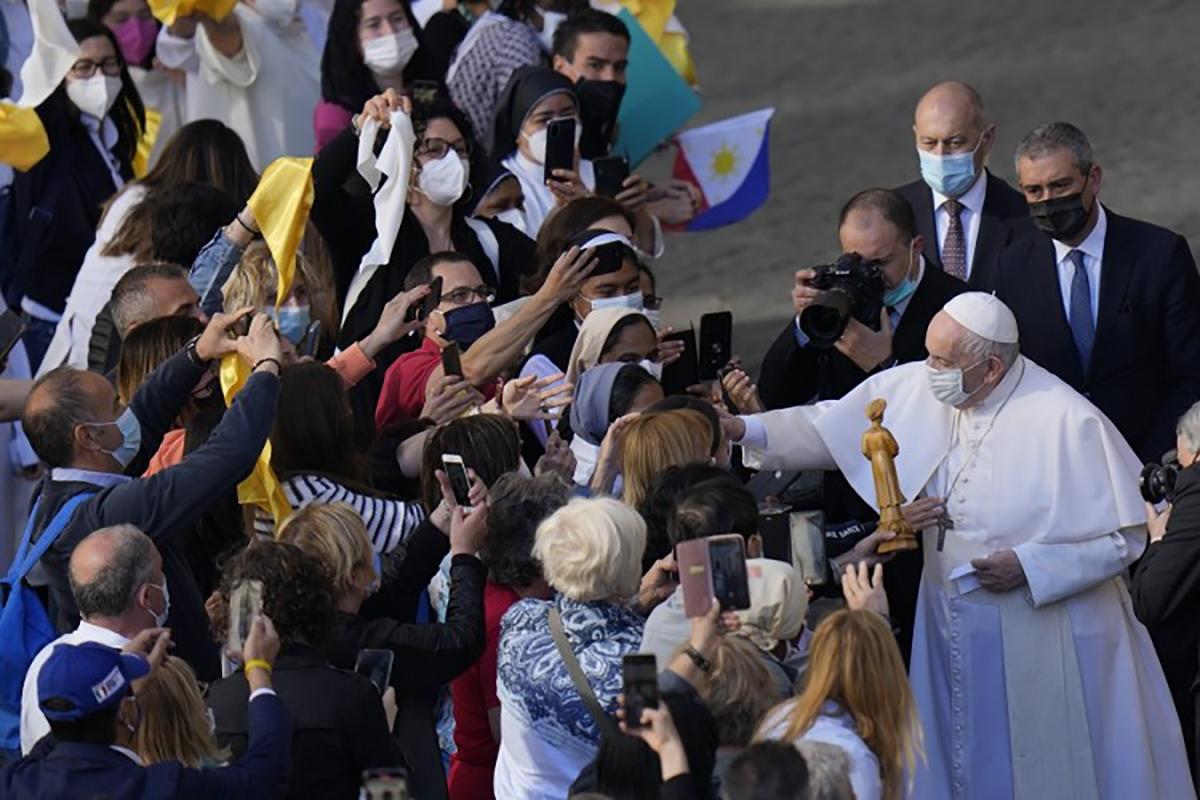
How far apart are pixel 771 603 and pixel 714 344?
211 cm

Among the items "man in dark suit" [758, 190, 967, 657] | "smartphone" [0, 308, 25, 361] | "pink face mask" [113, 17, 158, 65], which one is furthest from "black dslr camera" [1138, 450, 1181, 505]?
"pink face mask" [113, 17, 158, 65]

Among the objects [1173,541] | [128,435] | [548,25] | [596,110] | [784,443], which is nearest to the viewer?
[128,435]

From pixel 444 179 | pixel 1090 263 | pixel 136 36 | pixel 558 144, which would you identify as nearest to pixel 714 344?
pixel 444 179

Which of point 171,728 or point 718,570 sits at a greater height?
point 718,570

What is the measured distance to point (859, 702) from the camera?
566 centimetres

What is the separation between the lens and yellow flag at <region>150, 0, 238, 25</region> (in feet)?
34.8

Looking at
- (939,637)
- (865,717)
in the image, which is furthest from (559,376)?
(865,717)

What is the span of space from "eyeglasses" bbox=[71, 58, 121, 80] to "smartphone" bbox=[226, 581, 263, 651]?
14.9 ft

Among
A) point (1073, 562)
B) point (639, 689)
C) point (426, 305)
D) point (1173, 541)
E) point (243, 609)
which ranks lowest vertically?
point (1073, 562)

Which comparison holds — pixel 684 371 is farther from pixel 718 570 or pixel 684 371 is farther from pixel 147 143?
pixel 147 143

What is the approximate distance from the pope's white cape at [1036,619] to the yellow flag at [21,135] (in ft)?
12.5

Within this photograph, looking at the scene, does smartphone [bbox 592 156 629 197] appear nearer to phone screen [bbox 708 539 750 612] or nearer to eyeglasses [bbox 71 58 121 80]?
eyeglasses [bbox 71 58 121 80]

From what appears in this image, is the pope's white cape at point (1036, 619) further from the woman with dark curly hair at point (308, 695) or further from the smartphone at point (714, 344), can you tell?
the woman with dark curly hair at point (308, 695)

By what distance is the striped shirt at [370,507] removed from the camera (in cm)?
711
